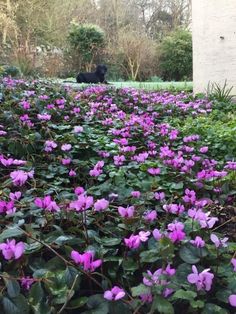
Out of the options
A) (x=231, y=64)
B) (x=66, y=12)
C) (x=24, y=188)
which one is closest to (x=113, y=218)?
(x=24, y=188)

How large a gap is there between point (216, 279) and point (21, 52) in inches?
520

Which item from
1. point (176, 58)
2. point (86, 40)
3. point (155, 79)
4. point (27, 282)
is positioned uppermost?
point (86, 40)

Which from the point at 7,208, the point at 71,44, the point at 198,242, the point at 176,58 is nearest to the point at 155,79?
the point at 176,58

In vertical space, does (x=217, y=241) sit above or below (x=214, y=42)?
below

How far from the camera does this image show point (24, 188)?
6.51ft

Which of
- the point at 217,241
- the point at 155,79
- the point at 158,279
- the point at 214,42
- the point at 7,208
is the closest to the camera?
the point at 158,279

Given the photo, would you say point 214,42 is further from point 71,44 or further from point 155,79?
point 71,44

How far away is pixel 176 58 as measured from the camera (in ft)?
63.0

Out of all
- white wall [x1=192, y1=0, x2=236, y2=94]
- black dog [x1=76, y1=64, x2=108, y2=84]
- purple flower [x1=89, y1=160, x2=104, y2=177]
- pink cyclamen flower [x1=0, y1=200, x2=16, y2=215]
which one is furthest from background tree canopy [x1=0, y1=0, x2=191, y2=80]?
pink cyclamen flower [x1=0, y1=200, x2=16, y2=215]

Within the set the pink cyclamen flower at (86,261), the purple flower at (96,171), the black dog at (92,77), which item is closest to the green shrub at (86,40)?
the black dog at (92,77)

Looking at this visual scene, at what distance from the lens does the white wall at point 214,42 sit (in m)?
8.49

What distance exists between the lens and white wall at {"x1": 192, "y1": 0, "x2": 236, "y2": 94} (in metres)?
8.49

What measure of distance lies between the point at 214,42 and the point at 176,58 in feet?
34.8

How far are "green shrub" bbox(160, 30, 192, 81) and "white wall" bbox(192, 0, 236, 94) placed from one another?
1001cm
